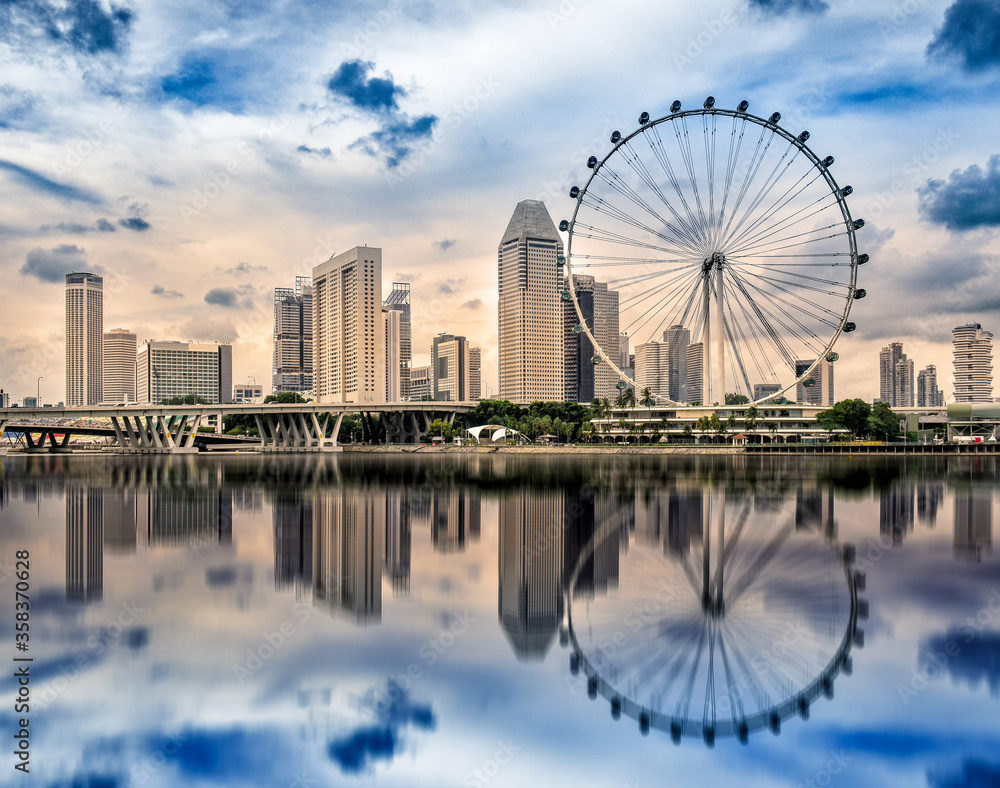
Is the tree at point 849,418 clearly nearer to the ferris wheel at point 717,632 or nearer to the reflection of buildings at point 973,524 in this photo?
the reflection of buildings at point 973,524

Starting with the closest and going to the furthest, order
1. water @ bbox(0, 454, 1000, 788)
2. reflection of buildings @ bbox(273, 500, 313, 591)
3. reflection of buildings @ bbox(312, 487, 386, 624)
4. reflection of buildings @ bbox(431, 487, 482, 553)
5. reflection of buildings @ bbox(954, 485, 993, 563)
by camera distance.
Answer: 1. water @ bbox(0, 454, 1000, 788)
2. reflection of buildings @ bbox(312, 487, 386, 624)
3. reflection of buildings @ bbox(273, 500, 313, 591)
4. reflection of buildings @ bbox(954, 485, 993, 563)
5. reflection of buildings @ bbox(431, 487, 482, 553)

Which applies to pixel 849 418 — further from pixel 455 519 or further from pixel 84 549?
→ pixel 84 549

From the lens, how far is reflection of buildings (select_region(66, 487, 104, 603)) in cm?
2027

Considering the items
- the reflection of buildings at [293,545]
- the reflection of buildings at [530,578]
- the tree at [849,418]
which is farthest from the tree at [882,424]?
the reflection of buildings at [293,545]

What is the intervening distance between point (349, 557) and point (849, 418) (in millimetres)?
126808

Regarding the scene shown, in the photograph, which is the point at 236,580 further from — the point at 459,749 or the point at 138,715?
the point at 459,749

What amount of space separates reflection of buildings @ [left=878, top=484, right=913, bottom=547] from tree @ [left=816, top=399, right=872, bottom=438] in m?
87.3

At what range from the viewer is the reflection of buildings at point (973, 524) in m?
25.7

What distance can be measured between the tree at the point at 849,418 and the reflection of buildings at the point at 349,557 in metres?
112

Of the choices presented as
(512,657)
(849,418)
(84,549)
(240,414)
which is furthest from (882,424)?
(512,657)

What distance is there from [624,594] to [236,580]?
10.4m

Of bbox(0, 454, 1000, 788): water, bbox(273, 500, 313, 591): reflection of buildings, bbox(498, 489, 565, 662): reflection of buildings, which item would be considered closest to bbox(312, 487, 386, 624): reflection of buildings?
bbox(0, 454, 1000, 788): water

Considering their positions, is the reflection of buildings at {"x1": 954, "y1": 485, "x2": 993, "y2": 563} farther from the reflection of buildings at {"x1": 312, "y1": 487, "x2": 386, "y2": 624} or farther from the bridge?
the bridge

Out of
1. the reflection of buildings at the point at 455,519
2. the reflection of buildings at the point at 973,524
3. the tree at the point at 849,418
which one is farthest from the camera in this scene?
the tree at the point at 849,418
